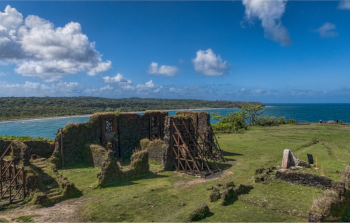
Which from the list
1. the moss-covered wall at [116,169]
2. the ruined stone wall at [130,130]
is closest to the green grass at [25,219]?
the moss-covered wall at [116,169]

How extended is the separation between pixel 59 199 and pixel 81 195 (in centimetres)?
132

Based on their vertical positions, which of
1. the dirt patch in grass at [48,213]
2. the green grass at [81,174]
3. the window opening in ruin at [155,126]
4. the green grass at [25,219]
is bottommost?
the green grass at [81,174]

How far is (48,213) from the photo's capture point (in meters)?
12.1

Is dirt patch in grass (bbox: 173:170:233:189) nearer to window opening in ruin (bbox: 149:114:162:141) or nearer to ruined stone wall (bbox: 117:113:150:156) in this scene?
ruined stone wall (bbox: 117:113:150:156)

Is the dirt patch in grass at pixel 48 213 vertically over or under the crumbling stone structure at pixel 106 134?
under

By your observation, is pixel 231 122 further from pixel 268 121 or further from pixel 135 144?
pixel 135 144

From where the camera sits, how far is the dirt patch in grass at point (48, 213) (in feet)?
37.5

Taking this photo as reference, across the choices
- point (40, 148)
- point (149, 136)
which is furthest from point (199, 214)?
point (40, 148)

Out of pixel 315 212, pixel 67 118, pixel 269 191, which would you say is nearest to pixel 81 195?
pixel 269 191

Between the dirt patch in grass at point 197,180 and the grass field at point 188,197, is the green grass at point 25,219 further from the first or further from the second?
the dirt patch in grass at point 197,180

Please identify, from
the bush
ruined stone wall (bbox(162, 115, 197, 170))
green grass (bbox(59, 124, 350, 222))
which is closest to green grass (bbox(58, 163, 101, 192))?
green grass (bbox(59, 124, 350, 222))

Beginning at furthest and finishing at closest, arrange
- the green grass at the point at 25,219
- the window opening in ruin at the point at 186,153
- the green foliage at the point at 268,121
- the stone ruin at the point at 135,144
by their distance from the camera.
→ the green foliage at the point at 268,121, the window opening in ruin at the point at 186,153, the stone ruin at the point at 135,144, the green grass at the point at 25,219

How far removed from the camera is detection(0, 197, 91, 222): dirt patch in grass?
1142 centimetres

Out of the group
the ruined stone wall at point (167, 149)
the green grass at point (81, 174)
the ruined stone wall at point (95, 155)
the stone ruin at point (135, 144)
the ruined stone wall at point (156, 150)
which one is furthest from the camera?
the ruined stone wall at point (156, 150)
